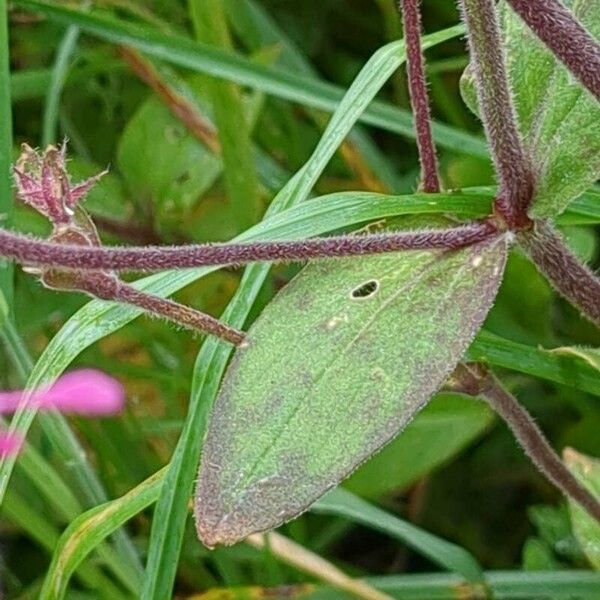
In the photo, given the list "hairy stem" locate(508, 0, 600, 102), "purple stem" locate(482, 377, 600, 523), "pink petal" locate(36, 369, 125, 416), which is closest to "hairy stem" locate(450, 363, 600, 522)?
"purple stem" locate(482, 377, 600, 523)

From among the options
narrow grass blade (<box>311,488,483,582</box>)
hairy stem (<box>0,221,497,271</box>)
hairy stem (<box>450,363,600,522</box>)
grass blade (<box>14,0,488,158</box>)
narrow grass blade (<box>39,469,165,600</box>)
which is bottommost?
narrow grass blade (<box>311,488,483,582</box>)

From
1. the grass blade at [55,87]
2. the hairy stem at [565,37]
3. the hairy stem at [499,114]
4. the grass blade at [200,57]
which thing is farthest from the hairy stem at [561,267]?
the grass blade at [55,87]

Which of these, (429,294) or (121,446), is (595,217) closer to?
(429,294)

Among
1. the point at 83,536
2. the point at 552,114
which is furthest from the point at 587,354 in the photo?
the point at 83,536

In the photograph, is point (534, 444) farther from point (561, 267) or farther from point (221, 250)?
point (221, 250)

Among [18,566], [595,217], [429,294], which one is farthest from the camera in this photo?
[18,566]

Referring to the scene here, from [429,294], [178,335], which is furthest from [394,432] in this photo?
[178,335]

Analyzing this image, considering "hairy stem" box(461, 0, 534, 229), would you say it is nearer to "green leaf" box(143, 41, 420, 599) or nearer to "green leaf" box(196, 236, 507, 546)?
"green leaf" box(196, 236, 507, 546)
